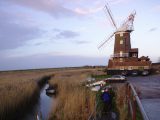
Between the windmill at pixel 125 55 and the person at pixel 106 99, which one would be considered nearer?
the person at pixel 106 99

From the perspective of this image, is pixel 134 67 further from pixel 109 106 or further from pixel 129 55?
pixel 109 106

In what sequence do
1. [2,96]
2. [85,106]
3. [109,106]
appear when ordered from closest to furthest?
1. [109,106]
2. [85,106]
3. [2,96]

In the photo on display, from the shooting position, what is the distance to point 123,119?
1391cm

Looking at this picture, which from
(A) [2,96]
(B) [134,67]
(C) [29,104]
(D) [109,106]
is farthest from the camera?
(B) [134,67]

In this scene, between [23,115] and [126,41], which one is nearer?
[23,115]

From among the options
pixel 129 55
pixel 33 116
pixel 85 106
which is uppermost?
pixel 129 55

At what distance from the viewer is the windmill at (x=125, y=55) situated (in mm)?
56094

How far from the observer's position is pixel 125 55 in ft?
189

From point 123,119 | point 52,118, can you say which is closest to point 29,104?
point 52,118

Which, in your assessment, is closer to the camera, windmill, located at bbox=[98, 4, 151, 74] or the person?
the person

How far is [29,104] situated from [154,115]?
1558cm

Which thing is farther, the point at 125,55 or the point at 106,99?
the point at 125,55

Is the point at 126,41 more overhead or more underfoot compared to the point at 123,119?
more overhead

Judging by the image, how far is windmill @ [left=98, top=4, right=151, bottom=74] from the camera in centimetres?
5609
